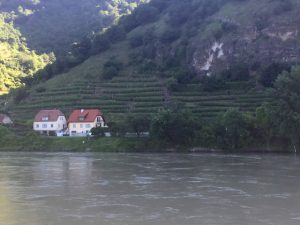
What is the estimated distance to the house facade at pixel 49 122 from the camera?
8538cm

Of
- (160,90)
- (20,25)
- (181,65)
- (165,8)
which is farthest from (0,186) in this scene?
(20,25)

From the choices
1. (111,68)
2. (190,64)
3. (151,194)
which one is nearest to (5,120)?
(111,68)

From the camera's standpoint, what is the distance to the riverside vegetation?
224 feet

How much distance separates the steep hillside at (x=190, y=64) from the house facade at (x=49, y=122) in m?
3.80

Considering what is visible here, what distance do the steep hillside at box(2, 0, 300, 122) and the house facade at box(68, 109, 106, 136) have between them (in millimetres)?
2391

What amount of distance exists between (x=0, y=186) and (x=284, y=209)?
18266mm

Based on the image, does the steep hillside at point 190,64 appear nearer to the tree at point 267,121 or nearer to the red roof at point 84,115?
the red roof at point 84,115

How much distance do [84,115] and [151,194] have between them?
54.8 metres

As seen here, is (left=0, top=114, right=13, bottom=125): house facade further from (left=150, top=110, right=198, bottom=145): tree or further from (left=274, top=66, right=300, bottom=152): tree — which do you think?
(left=274, top=66, right=300, bottom=152): tree

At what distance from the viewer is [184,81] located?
9619 centimetres

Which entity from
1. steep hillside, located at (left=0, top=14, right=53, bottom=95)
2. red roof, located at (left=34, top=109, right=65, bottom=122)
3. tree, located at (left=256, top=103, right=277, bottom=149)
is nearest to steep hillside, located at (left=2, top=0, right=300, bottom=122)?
red roof, located at (left=34, top=109, right=65, bottom=122)

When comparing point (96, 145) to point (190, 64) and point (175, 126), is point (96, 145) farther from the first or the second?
point (190, 64)

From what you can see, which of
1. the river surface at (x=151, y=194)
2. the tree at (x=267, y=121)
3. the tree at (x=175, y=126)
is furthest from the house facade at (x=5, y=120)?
the tree at (x=267, y=121)

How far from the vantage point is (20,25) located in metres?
192
